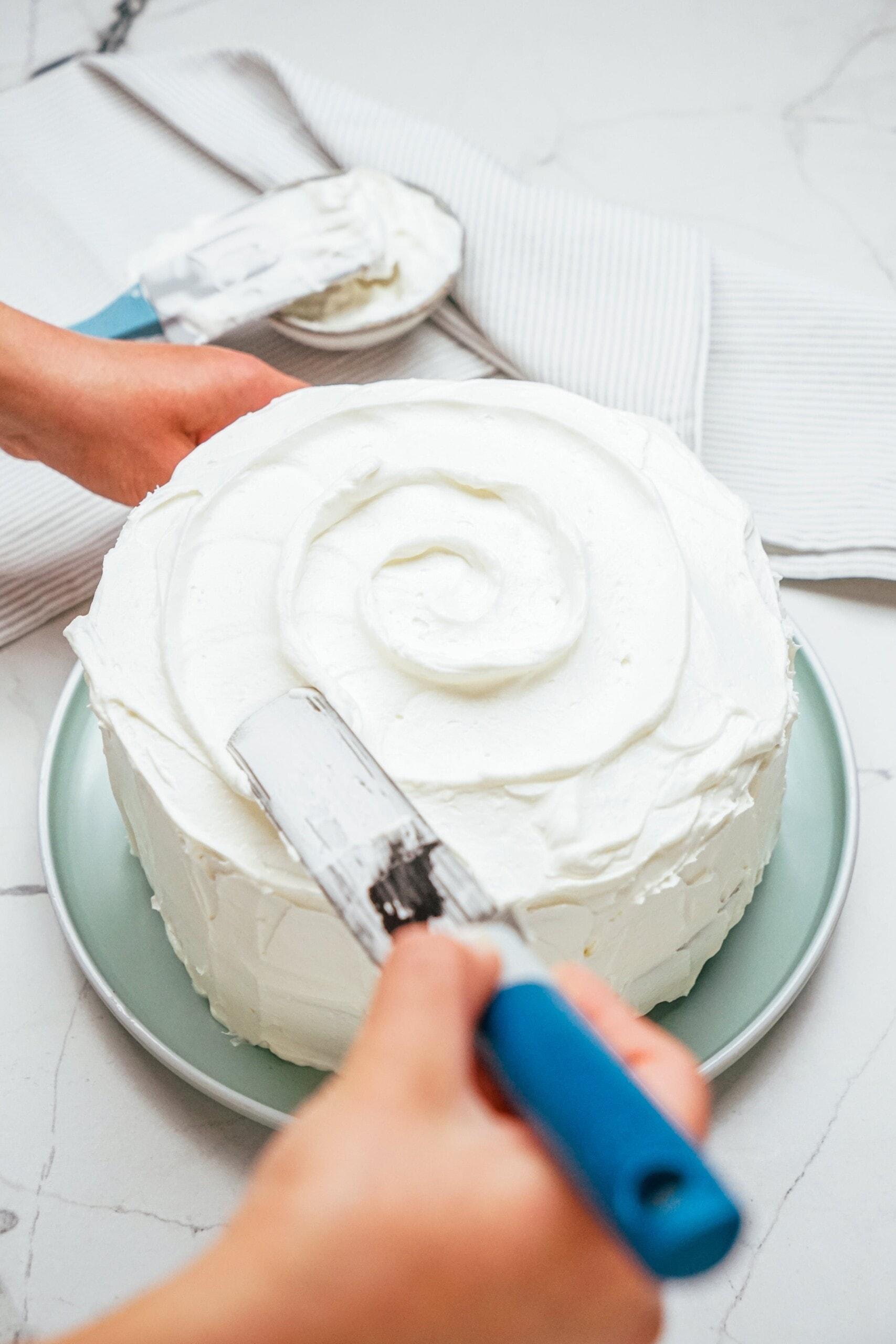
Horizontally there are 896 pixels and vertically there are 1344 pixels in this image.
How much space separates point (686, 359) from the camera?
Result: 1478mm

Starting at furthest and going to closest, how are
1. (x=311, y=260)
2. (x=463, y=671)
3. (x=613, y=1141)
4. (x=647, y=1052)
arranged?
(x=311, y=260) → (x=463, y=671) → (x=647, y=1052) → (x=613, y=1141)

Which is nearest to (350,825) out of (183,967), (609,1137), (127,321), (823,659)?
(609,1137)

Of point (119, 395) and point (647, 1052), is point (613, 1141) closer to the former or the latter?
point (647, 1052)

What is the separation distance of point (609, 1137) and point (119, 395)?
102 centimetres

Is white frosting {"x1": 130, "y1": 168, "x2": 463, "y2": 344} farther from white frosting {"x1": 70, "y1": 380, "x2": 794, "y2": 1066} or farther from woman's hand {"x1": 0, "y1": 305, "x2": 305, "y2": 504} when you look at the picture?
white frosting {"x1": 70, "y1": 380, "x2": 794, "y2": 1066}

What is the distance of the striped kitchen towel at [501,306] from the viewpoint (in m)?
1.42

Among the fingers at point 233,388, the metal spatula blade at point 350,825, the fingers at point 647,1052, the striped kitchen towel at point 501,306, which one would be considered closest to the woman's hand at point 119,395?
the fingers at point 233,388

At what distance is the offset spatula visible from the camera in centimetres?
44

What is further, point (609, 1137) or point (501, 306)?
point (501, 306)

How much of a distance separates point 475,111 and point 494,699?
131cm

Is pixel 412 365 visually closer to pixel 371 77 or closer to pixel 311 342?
pixel 311 342

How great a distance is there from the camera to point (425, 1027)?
497 mm

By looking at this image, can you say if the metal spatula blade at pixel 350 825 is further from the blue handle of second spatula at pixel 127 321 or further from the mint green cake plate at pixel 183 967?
the blue handle of second spatula at pixel 127 321

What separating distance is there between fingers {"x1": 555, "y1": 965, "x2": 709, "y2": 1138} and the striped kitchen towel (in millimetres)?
928
